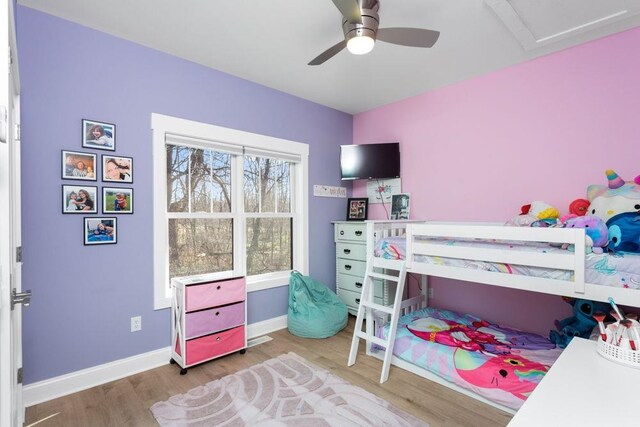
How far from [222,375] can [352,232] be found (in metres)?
1.93

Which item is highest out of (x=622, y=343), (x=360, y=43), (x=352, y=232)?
(x=360, y=43)

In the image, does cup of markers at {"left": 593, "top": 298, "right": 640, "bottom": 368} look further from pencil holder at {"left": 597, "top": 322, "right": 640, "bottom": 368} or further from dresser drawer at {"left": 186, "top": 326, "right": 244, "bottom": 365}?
dresser drawer at {"left": 186, "top": 326, "right": 244, "bottom": 365}

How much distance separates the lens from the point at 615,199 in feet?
6.56

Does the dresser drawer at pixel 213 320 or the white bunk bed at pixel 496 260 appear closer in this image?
the white bunk bed at pixel 496 260

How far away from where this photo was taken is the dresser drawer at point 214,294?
2410 mm

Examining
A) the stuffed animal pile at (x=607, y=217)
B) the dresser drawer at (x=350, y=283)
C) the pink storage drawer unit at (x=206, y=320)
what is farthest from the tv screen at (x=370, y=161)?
the pink storage drawer unit at (x=206, y=320)

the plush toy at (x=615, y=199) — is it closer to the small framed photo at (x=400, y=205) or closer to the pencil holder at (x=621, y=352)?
the pencil holder at (x=621, y=352)

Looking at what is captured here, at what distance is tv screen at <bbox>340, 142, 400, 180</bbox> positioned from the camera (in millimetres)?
3549

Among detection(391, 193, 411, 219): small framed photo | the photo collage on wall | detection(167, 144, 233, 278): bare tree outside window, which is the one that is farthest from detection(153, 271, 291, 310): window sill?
detection(391, 193, 411, 219): small framed photo

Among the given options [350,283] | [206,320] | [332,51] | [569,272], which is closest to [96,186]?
[206,320]

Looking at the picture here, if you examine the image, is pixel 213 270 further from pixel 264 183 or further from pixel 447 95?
pixel 447 95

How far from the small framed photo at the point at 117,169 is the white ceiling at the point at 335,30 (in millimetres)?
913

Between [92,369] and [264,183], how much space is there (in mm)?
2113

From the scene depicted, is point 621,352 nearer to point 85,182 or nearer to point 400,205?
point 400,205
